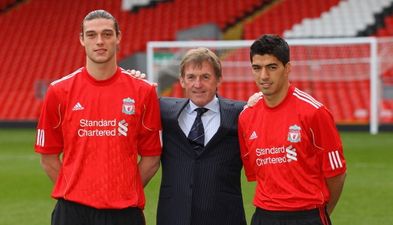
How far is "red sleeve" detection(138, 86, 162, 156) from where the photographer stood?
462cm

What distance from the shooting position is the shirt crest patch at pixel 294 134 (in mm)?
4332

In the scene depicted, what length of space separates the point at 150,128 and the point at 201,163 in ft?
1.20

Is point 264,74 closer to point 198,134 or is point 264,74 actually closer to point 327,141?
point 327,141

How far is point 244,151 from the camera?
15.4 ft

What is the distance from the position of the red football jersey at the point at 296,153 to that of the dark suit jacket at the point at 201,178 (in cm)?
39

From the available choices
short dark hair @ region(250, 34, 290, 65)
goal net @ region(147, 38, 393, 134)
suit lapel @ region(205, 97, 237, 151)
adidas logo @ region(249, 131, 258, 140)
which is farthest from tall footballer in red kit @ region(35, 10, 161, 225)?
goal net @ region(147, 38, 393, 134)

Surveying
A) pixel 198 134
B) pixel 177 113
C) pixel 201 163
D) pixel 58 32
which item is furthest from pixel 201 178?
pixel 58 32

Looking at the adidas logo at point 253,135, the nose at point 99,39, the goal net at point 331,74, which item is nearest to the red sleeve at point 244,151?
the adidas logo at point 253,135

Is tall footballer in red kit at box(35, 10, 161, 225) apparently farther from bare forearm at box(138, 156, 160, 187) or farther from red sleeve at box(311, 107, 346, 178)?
red sleeve at box(311, 107, 346, 178)

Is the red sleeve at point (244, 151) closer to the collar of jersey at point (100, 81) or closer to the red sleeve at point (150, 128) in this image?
the red sleeve at point (150, 128)

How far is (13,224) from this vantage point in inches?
326

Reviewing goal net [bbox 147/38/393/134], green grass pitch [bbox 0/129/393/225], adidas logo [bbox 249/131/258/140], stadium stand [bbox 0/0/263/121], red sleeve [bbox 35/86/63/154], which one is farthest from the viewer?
stadium stand [bbox 0/0/263/121]

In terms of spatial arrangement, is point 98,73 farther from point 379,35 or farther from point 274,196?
point 379,35

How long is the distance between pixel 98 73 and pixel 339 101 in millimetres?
13898
